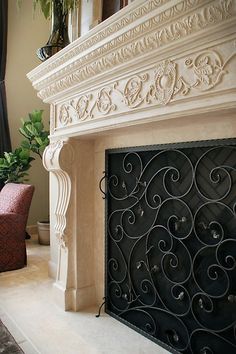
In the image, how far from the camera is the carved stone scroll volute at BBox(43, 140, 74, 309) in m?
1.86

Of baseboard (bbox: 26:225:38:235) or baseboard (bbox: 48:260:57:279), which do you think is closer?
baseboard (bbox: 48:260:57:279)

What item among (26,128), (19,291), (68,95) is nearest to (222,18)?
(68,95)

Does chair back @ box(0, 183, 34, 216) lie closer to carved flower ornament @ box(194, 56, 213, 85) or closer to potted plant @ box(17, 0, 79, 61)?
potted plant @ box(17, 0, 79, 61)

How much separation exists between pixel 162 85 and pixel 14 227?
191cm

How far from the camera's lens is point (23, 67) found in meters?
4.02

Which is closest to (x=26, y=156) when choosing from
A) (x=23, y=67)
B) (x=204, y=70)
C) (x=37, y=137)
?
(x=37, y=137)

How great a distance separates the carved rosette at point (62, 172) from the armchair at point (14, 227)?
2.69ft

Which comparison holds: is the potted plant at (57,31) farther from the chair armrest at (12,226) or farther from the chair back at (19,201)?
the chair armrest at (12,226)

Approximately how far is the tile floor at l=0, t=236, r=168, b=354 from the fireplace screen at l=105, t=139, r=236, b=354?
9cm

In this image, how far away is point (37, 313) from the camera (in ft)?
5.89

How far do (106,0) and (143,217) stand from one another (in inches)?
48.9

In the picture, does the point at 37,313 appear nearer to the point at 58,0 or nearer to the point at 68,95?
the point at 68,95

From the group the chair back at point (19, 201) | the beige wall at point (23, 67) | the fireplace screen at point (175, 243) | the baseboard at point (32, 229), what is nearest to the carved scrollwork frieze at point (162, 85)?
the fireplace screen at point (175, 243)

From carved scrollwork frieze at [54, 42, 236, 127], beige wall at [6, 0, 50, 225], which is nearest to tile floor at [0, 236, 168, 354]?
carved scrollwork frieze at [54, 42, 236, 127]
